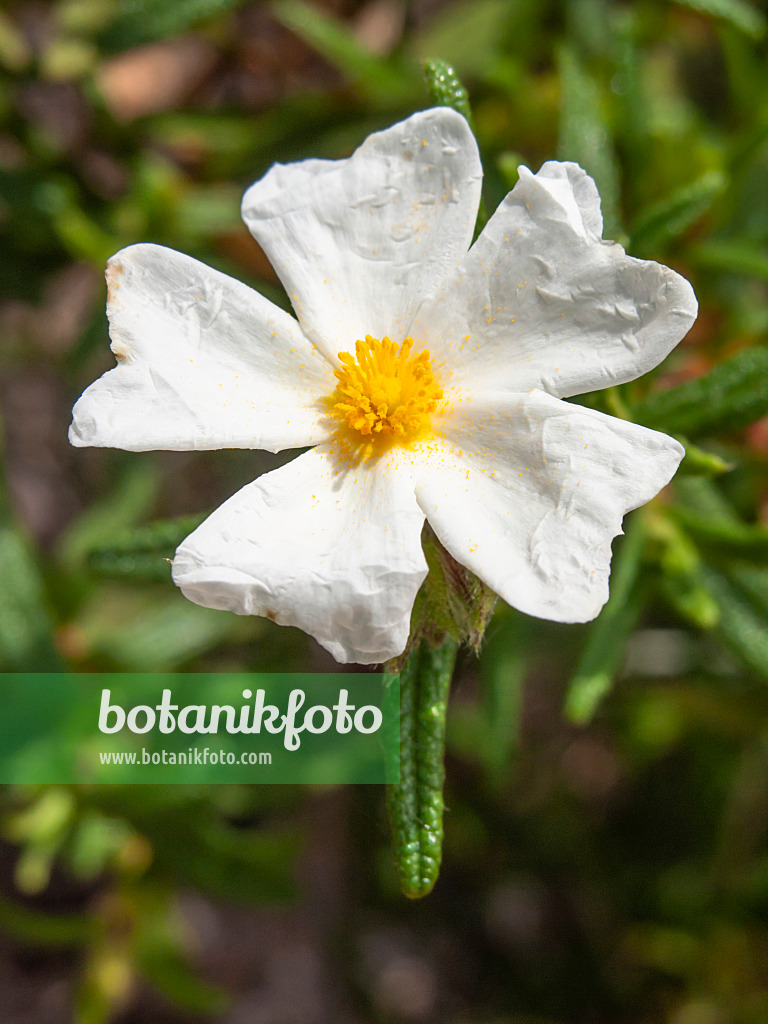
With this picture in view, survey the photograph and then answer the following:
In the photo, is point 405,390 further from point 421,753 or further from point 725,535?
point 725,535

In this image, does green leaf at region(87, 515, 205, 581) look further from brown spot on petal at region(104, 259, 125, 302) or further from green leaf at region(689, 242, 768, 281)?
green leaf at region(689, 242, 768, 281)

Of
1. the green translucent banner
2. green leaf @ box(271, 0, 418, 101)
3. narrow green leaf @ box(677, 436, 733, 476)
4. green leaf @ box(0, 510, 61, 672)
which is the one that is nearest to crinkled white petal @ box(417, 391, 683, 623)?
narrow green leaf @ box(677, 436, 733, 476)

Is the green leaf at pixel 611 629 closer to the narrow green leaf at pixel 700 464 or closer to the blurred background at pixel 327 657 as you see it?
the blurred background at pixel 327 657

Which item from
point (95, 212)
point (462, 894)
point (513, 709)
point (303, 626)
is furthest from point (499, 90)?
point (462, 894)

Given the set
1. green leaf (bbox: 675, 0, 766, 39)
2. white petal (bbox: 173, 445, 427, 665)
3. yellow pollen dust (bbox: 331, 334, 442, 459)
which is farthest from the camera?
green leaf (bbox: 675, 0, 766, 39)

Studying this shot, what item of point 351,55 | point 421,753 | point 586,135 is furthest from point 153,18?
point 421,753
